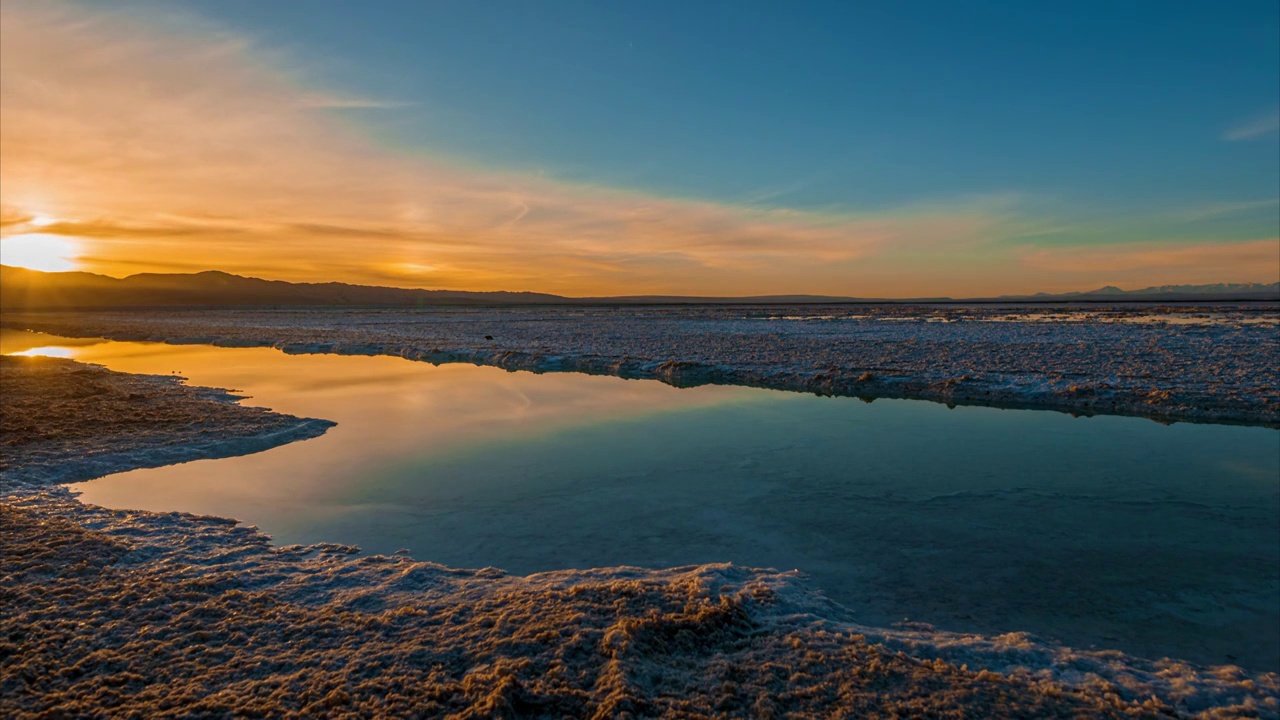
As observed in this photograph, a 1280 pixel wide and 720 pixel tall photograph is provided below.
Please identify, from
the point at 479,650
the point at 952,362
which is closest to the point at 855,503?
the point at 479,650

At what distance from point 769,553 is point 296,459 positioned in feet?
29.0

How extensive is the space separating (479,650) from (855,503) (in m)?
5.88

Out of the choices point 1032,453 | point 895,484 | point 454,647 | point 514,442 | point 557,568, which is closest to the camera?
point 454,647

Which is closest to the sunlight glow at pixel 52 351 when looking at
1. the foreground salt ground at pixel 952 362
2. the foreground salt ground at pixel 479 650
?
the foreground salt ground at pixel 952 362

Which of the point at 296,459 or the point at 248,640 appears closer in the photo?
the point at 248,640

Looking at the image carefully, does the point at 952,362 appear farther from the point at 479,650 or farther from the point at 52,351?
the point at 52,351

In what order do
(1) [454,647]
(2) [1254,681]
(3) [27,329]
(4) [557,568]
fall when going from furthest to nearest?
(3) [27,329], (4) [557,568], (1) [454,647], (2) [1254,681]

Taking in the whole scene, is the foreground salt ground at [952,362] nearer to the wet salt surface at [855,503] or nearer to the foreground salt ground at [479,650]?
the wet salt surface at [855,503]

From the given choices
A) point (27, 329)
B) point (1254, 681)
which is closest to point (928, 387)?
point (1254, 681)

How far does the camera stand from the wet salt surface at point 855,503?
6.16m

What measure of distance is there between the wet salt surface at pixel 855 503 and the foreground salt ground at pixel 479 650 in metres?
0.73

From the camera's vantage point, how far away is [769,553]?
7.35 meters

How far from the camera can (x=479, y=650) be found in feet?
16.1

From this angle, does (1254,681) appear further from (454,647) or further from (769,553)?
(454,647)
